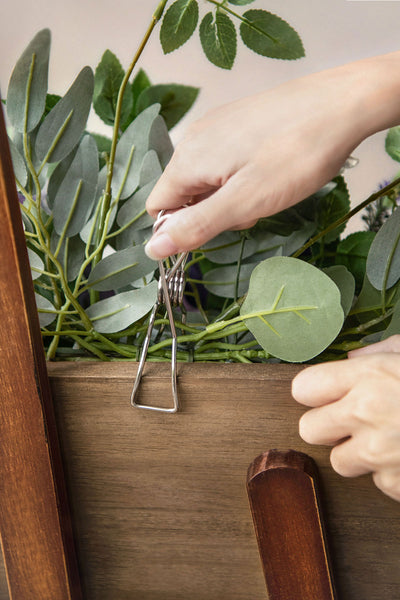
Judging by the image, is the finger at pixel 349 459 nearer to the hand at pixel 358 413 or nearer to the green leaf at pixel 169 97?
the hand at pixel 358 413

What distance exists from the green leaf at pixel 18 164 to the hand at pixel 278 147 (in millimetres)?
97

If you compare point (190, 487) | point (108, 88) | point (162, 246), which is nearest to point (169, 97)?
point (108, 88)

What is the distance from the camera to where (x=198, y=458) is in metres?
0.28

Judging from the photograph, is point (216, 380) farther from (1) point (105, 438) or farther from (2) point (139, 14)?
(2) point (139, 14)

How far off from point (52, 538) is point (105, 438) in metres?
0.06

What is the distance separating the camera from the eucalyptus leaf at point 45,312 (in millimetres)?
308

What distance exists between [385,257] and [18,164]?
213mm

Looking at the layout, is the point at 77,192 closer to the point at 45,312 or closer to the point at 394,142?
the point at 45,312

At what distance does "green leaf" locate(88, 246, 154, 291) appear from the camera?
294mm

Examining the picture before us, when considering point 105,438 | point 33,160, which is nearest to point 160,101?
point 33,160

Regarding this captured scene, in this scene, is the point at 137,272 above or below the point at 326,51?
below

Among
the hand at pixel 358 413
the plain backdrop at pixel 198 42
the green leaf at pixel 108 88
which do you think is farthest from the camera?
the plain backdrop at pixel 198 42

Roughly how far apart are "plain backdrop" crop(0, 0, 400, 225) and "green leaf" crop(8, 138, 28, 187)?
282 mm

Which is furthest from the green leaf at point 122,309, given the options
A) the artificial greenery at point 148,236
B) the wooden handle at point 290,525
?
the wooden handle at point 290,525
